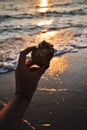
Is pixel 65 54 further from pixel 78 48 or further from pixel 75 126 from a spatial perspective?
pixel 75 126

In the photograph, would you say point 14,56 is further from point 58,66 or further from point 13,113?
point 13,113

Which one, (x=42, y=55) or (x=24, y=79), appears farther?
(x=42, y=55)

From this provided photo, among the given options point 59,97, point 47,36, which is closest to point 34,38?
point 47,36

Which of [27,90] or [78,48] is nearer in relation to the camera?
[27,90]

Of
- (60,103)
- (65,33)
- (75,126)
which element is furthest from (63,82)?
(65,33)

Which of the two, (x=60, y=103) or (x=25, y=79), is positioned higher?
(x=25, y=79)

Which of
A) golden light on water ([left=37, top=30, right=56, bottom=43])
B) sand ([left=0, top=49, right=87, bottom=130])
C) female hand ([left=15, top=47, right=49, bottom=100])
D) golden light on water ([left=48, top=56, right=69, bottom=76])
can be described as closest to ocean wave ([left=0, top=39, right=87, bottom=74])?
sand ([left=0, top=49, right=87, bottom=130])

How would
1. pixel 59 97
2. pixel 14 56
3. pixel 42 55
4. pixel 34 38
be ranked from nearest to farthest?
pixel 42 55
pixel 59 97
pixel 14 56
pixel 34 38

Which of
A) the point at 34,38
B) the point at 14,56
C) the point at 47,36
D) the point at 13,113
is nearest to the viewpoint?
the point at 13,113

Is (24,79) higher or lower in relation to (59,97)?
higher
